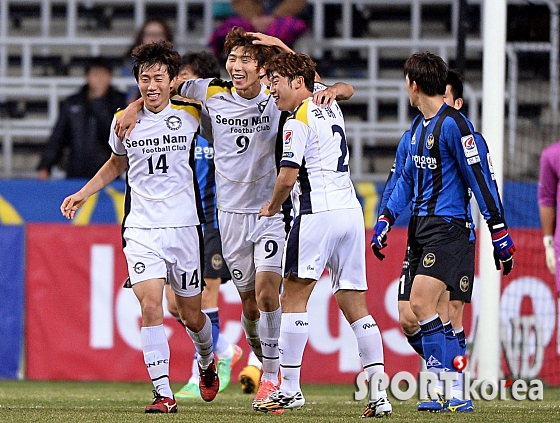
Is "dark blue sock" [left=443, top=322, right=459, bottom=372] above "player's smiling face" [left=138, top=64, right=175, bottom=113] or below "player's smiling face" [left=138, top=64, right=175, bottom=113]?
below

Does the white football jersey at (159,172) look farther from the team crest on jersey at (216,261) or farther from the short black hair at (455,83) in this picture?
the short black hair at (455,83)

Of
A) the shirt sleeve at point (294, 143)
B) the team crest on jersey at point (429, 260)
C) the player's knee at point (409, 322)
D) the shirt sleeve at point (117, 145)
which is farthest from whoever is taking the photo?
the player's knee at point (409, 322)

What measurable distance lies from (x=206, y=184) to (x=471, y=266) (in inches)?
103

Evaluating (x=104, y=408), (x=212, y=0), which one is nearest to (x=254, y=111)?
(x=104, y=408)

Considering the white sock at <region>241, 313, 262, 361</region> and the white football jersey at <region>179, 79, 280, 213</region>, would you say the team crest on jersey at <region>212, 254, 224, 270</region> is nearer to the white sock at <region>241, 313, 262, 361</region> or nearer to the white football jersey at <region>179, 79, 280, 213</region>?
the white sock at <region>241, 313, 262, 361</region>

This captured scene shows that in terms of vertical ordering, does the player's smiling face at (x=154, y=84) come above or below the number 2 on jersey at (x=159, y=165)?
above

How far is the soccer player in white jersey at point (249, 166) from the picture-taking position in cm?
671

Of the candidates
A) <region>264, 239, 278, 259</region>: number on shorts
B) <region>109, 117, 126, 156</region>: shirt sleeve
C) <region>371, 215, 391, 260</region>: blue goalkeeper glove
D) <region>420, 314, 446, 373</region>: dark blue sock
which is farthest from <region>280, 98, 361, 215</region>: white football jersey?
<region>109, 117, 126, 156</region>: shirt sleeve

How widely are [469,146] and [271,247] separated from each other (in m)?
1.43

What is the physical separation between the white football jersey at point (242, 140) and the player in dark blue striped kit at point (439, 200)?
842mm

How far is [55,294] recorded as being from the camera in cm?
1019

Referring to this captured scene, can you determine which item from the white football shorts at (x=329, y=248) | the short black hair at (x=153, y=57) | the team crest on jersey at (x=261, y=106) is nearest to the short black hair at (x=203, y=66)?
the team crest on jersey at (x=261, y=106)

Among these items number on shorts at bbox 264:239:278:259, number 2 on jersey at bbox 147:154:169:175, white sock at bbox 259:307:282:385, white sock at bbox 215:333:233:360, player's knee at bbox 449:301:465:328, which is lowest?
white sock at bbox 215:333:233:360

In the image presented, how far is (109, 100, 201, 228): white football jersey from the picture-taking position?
6.46 metres
